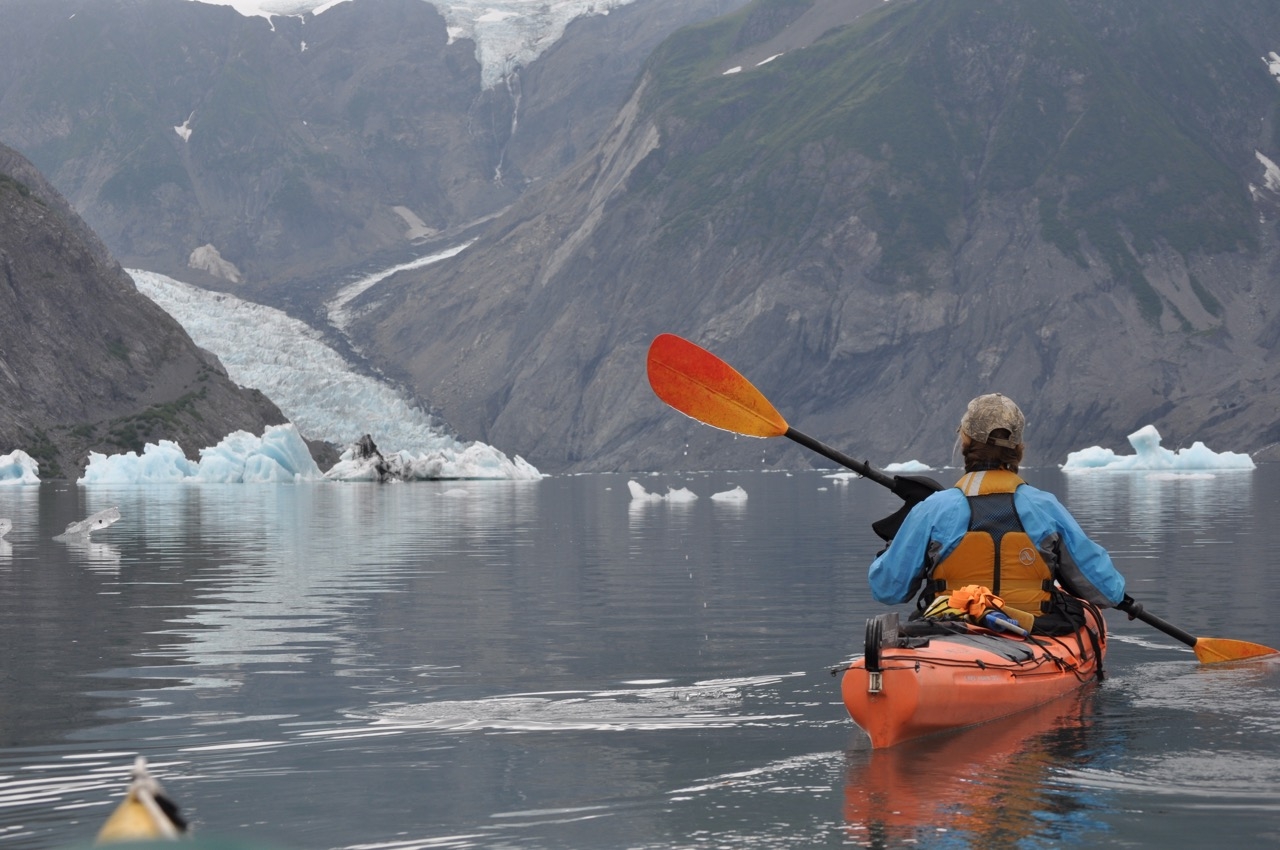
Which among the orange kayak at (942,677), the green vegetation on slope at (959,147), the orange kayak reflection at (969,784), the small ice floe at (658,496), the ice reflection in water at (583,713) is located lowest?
the orange kayak reflection at (969,784)

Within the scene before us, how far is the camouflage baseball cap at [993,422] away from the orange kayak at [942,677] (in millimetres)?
1333

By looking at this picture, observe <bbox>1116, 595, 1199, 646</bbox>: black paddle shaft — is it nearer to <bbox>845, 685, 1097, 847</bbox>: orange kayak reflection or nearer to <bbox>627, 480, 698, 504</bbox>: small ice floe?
<bbox>845, 685, 1097, 847</bbox>: orange kayak reflection

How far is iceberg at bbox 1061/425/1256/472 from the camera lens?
3524 inches

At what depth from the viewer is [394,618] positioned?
17672mm

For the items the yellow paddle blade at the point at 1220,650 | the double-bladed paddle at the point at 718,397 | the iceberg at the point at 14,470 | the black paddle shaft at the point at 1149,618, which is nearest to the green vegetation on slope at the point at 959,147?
the iceberg at the point at 14,470

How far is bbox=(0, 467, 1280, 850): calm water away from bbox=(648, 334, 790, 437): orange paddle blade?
6.94ft

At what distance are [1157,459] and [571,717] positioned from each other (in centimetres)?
Answer: 8652

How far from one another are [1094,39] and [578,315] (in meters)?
59.6

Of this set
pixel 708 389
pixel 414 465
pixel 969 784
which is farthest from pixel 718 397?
pixel 414 465

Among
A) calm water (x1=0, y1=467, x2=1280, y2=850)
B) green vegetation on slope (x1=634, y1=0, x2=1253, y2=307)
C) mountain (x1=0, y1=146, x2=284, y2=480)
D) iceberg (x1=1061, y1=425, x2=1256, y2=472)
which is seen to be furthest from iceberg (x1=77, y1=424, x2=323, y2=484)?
green vegetation on slope (x1=634, y1=0, x2=1253, y2=307)

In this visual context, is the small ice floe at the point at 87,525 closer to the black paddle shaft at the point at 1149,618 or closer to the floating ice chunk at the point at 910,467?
the black paddle shaft at the point at 1149,618

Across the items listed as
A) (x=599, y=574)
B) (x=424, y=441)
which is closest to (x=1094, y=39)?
(x=424, y=441)

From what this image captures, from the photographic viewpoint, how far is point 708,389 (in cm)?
1378

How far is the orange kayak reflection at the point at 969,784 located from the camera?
760cm
